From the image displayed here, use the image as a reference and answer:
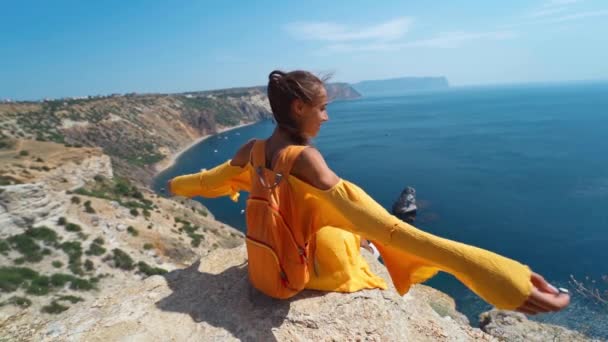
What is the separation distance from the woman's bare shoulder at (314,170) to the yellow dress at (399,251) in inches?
1.9

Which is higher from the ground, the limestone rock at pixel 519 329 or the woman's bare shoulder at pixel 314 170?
the woman's bare shoulder at pixel 314 170

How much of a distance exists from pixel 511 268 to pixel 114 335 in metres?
3.46

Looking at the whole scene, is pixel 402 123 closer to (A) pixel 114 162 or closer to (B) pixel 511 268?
(A) pixel 114 162

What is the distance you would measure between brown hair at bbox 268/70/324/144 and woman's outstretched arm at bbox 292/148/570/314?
298 millimetres

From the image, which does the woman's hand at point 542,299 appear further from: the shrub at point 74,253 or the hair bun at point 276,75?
the shrub at point 74,253

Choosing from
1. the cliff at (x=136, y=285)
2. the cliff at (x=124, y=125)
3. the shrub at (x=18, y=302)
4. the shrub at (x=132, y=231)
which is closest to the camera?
the cliff at (x=136, y=285)

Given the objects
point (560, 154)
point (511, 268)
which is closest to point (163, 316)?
point (511, 268)

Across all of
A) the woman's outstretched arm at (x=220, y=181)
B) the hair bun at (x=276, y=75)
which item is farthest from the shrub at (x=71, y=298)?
the hair bun at (x=276, y=75)

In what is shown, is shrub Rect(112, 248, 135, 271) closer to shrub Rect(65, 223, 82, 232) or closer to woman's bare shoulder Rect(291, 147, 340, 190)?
shrub Rect(65, 223, 82, 232)

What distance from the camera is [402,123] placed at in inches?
4478

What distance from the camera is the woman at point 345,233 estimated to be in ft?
7.66

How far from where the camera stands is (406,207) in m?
42.5

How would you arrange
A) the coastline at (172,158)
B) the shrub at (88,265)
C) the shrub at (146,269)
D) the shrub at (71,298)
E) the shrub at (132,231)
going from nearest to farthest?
the shrub at (71,298)
the shrub at (88,265)
the shrub at (146,269)
the shrub at (132,231)
the coastline at (172,158)

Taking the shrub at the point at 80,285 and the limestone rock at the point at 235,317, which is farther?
the shrub at the point at 80,285
